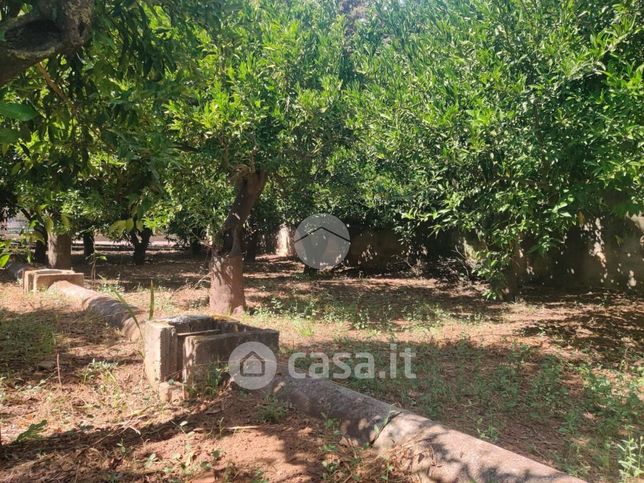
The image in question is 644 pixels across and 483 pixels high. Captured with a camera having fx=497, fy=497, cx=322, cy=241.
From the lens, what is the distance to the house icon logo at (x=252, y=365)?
4.10 metres

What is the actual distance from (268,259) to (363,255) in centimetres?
670

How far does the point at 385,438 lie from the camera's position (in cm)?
313

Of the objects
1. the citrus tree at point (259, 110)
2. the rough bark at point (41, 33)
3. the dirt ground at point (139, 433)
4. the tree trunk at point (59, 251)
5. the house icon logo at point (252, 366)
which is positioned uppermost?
the citrus tree at point (259, 110)

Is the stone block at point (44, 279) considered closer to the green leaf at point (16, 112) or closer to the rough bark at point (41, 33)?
the rough bark at point (41, 33)

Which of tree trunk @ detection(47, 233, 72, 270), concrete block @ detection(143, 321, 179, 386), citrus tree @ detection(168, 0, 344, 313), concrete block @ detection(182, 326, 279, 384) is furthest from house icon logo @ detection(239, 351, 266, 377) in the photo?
tree trunk @ detection(47, 233, 72, 270)

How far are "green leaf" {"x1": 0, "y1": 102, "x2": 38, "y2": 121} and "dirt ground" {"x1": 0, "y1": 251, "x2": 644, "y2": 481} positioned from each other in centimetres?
218

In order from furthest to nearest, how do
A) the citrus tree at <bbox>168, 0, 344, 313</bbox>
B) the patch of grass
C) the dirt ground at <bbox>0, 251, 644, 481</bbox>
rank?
the citrus tree at <bbox>168, 0, 344, 313</bbox>, the patch of grass, the dirt ground at <bbox>0, 251, 644, 481</bbox>

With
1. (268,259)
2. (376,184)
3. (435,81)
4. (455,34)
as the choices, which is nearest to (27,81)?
(435,81)

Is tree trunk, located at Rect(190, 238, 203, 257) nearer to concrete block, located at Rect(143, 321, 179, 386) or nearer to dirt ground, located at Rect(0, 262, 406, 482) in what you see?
dirt ground, located at Rect(0, 262, 406, 482)

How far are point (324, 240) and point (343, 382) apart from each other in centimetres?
1146

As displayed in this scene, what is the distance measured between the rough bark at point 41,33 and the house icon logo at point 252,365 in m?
2.70

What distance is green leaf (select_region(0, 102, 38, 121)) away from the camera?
1.64m

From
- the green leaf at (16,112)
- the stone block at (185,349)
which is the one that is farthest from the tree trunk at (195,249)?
the green leaf at (16,112)

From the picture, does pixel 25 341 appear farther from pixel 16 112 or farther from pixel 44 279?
pixel 16 112
